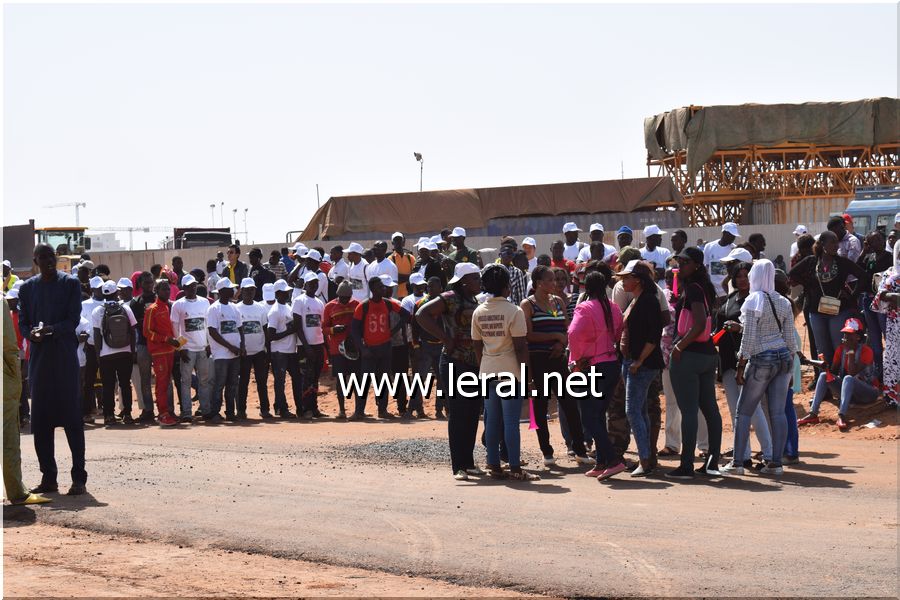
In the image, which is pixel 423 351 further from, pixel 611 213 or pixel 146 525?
pixel 611 213

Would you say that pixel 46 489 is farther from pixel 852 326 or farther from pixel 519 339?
pixel 852 326

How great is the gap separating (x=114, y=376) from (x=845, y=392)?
10538mm

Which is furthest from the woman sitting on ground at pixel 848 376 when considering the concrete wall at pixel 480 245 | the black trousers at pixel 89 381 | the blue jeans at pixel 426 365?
the concrete wall at pixel 480 245

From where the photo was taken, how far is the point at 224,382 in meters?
19.1

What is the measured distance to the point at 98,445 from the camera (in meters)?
15.6

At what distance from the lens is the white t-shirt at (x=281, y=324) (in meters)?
19.0

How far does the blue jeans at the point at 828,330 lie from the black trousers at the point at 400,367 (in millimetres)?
5980

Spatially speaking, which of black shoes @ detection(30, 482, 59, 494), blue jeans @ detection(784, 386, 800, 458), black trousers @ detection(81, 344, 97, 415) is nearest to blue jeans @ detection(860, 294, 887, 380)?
blue jeans @ detection(784, 386, 800, 458)

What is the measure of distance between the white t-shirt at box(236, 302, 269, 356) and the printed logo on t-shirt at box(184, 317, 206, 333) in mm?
616

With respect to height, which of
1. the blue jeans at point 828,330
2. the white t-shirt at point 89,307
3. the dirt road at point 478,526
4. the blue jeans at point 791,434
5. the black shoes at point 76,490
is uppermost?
the white t-shirt at point 89,307

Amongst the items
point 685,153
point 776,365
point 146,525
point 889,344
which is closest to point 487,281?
point 776,365

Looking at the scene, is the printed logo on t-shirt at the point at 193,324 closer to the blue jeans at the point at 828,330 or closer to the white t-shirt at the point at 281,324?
the white t-shirt at the point at 281,324

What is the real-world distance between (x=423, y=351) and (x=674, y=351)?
7870 millimetres

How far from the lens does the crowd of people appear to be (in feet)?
37.3
